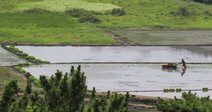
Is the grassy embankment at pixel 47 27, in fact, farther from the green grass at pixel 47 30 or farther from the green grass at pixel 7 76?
the green grass at pixel 7 76

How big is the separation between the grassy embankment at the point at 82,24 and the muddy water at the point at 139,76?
22.9 metres

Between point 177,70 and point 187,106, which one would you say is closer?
point 187,106

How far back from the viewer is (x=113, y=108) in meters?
35.8

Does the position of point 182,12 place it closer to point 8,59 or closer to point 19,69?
point 8,59

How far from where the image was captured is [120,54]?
263ft

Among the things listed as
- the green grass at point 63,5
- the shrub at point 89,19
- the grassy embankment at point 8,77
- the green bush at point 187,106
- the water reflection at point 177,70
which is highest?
the green grass at point 63,5

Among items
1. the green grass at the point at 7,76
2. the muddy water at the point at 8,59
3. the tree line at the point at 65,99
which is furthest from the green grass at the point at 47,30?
the tree line at the point at 65,99

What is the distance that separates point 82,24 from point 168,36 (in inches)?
951

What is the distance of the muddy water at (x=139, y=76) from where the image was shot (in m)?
57.2

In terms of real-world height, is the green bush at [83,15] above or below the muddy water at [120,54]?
above

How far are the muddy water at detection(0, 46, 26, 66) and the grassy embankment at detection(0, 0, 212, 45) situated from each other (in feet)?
40.0

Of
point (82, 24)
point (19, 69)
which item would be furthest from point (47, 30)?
point (19, 69)

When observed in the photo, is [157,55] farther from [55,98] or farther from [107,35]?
[55,98]

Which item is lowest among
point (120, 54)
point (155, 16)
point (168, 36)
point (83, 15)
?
point (120, 54)
